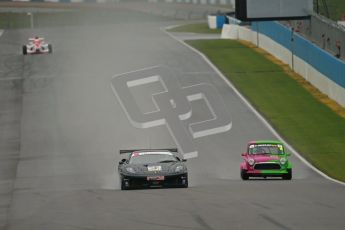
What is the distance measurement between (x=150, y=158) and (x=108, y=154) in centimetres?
1109

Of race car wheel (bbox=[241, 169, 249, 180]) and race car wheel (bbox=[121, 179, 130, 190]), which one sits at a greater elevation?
race car wheel (bbox=[121, 179, 130, 190])

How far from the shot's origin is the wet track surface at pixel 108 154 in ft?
68.5

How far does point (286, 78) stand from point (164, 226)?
123 ft

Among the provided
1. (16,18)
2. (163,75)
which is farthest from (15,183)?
(16,18)

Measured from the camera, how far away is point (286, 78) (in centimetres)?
5616

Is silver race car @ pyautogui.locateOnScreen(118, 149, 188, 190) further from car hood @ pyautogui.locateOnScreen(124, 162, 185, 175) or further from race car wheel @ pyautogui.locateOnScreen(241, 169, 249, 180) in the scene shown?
race car wheel @ pyautogui.locateOnScreen(241, 169, 249, 180)

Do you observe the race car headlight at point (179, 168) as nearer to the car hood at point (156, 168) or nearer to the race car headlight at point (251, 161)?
the car hood at point (156, 168)

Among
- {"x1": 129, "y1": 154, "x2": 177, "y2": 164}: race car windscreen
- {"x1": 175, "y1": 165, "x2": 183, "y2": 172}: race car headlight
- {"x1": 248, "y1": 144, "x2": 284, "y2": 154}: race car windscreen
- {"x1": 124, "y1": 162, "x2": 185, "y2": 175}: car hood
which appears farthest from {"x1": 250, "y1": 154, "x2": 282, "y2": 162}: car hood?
{"x1": 175, "y1": 165, "x2": 183, "y2": 172}: race car headlight

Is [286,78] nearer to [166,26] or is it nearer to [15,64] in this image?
[15,64]

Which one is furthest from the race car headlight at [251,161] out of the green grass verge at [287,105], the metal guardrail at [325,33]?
the metal guardrail at [325,33]

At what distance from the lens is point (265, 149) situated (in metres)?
31.7

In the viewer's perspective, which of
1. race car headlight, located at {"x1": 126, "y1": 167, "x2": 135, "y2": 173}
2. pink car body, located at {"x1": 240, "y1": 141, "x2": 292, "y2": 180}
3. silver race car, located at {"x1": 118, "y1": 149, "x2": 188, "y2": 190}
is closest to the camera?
silver race car, located at {"x1": 118, "y1": 149, "x2": 188, "y2": 190}

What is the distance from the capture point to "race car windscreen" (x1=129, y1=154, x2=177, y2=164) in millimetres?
27641

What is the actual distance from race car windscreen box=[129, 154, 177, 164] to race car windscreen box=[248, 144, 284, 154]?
13.7 ft
